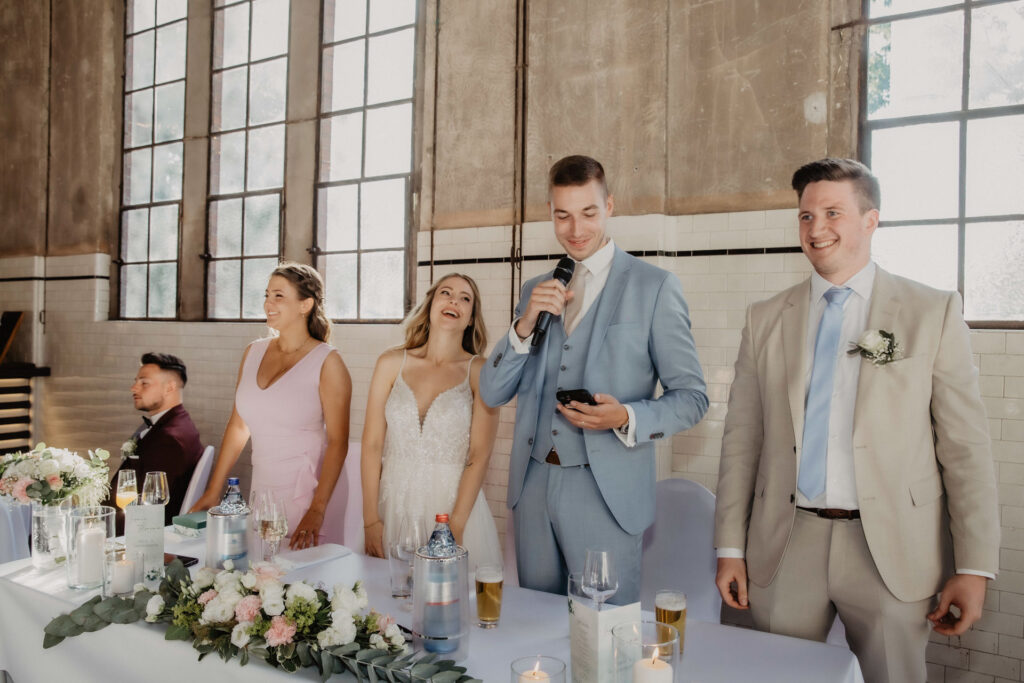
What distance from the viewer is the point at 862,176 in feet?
6.86

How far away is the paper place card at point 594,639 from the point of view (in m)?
1.49

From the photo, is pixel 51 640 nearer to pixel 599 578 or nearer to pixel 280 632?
pixel 280 632

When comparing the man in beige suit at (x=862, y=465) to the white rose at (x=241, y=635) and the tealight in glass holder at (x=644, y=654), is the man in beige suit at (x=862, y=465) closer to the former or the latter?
the tealight in glass holder at (x=644, y=654)

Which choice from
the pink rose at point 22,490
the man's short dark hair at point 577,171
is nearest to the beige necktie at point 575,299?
the man's short dark hair at point 577,171

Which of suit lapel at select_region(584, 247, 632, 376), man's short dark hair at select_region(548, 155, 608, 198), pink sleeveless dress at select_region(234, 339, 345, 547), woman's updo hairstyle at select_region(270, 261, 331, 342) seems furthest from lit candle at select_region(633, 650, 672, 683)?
woman's updo hairstyle at select_region(270, 261, 331, 342)

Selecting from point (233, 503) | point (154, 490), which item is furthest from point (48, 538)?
point (233, 503)

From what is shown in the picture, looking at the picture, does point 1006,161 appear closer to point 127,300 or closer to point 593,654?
point 593,654

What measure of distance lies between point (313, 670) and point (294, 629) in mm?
107

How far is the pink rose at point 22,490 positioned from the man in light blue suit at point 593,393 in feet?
5.95

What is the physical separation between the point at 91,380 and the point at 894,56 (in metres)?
6.18

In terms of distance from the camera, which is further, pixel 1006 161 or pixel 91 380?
pixel 91 380

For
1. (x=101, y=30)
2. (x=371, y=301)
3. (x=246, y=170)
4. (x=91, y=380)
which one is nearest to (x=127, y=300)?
(x=91, y=380)

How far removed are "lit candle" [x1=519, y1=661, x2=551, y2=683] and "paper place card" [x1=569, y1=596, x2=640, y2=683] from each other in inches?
7.0

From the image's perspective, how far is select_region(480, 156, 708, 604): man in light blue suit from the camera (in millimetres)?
2340
